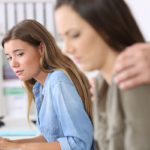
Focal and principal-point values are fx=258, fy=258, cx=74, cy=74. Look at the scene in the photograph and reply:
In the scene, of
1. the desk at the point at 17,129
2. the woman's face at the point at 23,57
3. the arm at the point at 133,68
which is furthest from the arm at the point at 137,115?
the desk at the point at 17,129

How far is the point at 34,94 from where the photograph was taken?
129 cm

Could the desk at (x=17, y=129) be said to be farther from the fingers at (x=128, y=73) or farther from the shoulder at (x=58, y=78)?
the fingers at (x=128, y=73)

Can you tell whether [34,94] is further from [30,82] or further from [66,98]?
[66,98]

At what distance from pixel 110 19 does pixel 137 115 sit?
21 centimetres

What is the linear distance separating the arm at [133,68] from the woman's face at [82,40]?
0.08 meters

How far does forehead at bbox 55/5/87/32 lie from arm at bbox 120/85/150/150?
177 millimetres

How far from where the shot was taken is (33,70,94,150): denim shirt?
38.1 inches

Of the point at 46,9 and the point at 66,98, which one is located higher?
the point at 46,9

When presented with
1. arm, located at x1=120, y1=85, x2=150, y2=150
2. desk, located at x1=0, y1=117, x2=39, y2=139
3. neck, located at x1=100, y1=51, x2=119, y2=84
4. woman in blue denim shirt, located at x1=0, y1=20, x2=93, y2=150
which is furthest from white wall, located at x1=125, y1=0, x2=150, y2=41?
arm, located at x1=120, y1=85, x2=150, y2=150

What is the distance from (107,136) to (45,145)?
0.47m

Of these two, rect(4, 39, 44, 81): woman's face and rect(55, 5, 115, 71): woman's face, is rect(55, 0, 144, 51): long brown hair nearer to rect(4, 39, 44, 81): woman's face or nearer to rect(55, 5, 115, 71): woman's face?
rect(55, 5, 115, 71): woman's face

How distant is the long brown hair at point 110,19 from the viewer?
1.78 feet

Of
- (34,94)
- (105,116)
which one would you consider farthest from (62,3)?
(34,94)

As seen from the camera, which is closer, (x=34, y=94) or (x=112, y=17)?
(x=112, y=17)
